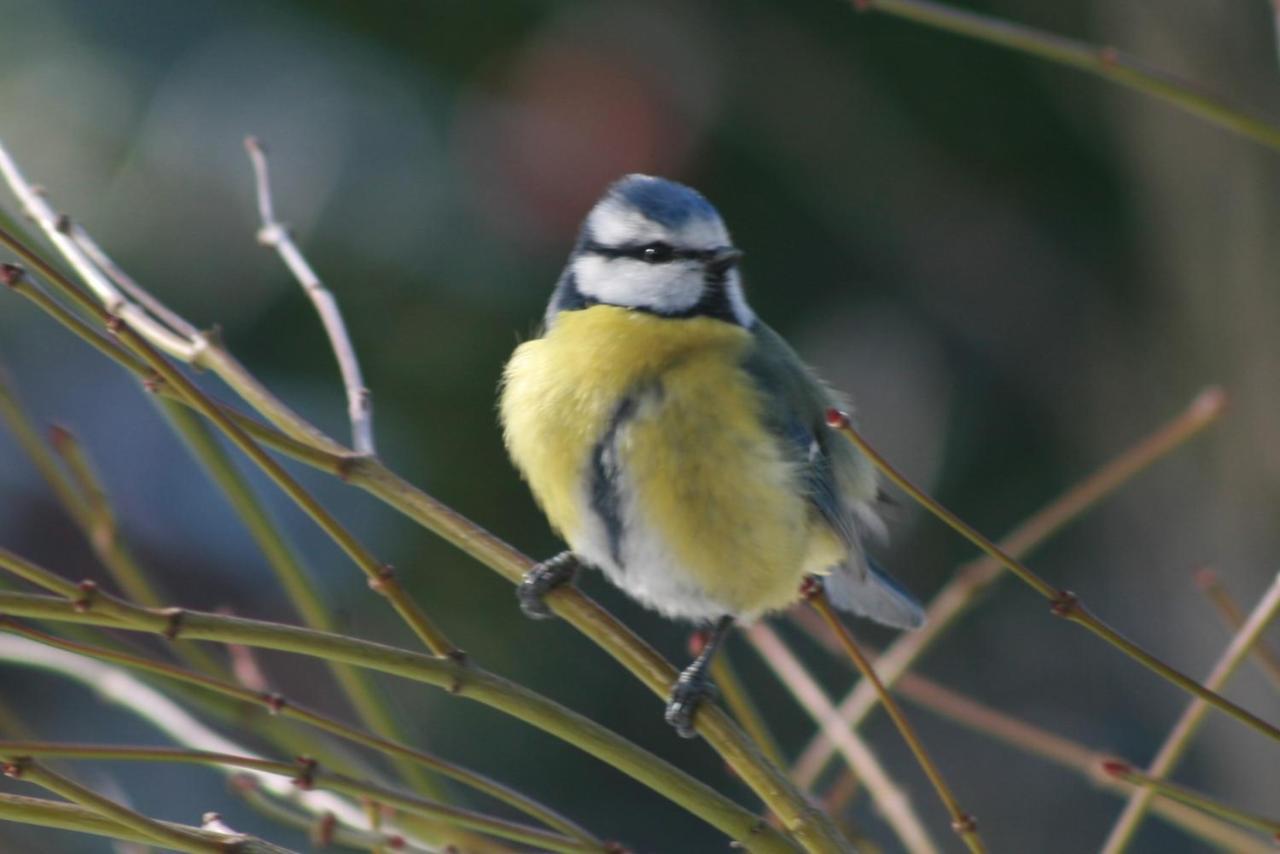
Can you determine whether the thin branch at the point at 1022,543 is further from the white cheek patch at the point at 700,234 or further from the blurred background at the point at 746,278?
the blurred background at the point at 746,278

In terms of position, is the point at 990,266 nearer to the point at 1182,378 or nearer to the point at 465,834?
the point at 1182,378

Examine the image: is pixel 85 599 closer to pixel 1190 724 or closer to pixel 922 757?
pixel 922 757

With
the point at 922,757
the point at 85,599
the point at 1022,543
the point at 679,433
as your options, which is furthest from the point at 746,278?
the point at 85,599

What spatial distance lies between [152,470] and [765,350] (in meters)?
2.00

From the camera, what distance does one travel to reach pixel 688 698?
1011 millimetres

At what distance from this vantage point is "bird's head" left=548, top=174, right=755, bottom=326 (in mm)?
1400

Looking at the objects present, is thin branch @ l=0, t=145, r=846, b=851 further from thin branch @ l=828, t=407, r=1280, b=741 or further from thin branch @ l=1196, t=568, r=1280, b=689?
thin branch @ l=1196, t=568, r=1280, b=689

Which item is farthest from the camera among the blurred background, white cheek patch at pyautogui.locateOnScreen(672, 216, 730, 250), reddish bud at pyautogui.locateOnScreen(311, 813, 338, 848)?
the blurred background

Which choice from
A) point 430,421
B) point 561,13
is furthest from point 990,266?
point 430,421

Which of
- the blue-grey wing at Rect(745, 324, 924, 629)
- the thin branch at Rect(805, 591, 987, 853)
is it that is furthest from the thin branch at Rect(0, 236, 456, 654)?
the blue-grey wing at Rect(745, 324, 924, 629)

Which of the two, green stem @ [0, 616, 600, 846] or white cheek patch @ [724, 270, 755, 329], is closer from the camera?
green stem @ [0, 616, 600, 846]

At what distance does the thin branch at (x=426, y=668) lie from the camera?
0.67 metres

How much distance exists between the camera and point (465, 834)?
1.00 meters

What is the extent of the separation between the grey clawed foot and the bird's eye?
15.5 inches
